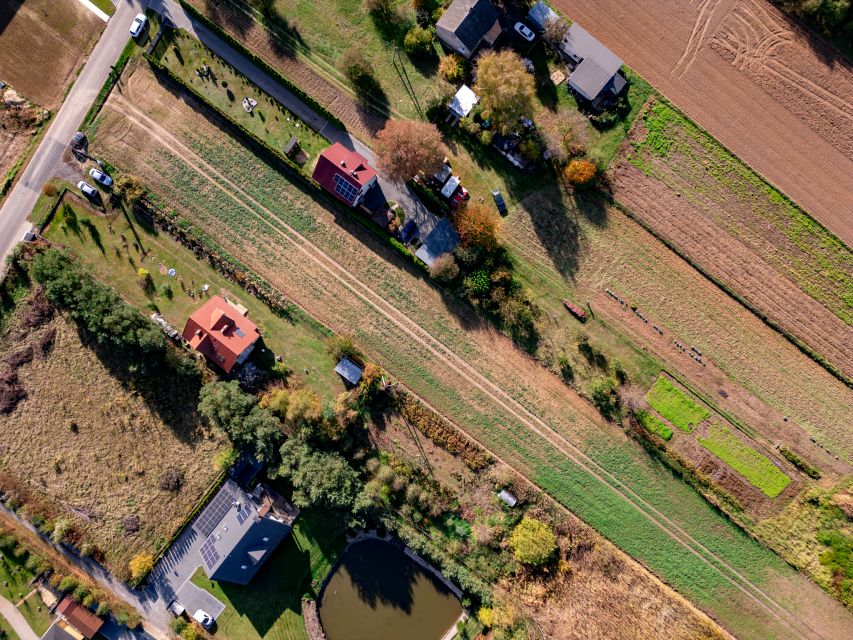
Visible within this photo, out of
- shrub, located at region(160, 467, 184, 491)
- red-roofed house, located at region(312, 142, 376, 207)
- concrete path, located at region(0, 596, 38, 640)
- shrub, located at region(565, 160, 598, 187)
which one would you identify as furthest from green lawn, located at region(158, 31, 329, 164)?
concrete path, located at region(0, 596, 38, 640)

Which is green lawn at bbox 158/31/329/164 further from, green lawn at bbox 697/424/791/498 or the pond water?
green lawn at bbox 697/424/791/498

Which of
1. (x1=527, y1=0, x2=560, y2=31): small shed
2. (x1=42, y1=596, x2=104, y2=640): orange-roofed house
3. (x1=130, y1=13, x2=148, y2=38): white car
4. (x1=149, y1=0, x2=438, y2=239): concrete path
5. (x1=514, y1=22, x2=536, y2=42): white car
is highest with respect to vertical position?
(x1=527, y1=0, x2=560, y2=31): small shed

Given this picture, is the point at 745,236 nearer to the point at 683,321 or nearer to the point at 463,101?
the point at 683,321

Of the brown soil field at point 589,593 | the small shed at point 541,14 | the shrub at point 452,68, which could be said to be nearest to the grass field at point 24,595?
the brown soil field at point 589,593

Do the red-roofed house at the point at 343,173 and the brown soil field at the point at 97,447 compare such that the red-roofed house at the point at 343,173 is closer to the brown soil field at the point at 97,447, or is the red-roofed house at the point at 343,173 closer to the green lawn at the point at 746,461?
the brown soil field at the point at 97,447

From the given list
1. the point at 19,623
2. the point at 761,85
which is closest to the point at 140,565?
the point at 19,623

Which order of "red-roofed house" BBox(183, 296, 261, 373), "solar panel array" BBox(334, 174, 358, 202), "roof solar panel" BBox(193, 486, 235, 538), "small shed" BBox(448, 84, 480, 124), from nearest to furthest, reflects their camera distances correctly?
1. "red-roofed house" BBox(183, 296, 261, 373)
2. "solar panel array" BBox(334, 174, 358, 202)
3. "roof solar panel" BBox(193, 486, 235, 538)
4. "small shed" BBox(448, 84, 480, 124)
